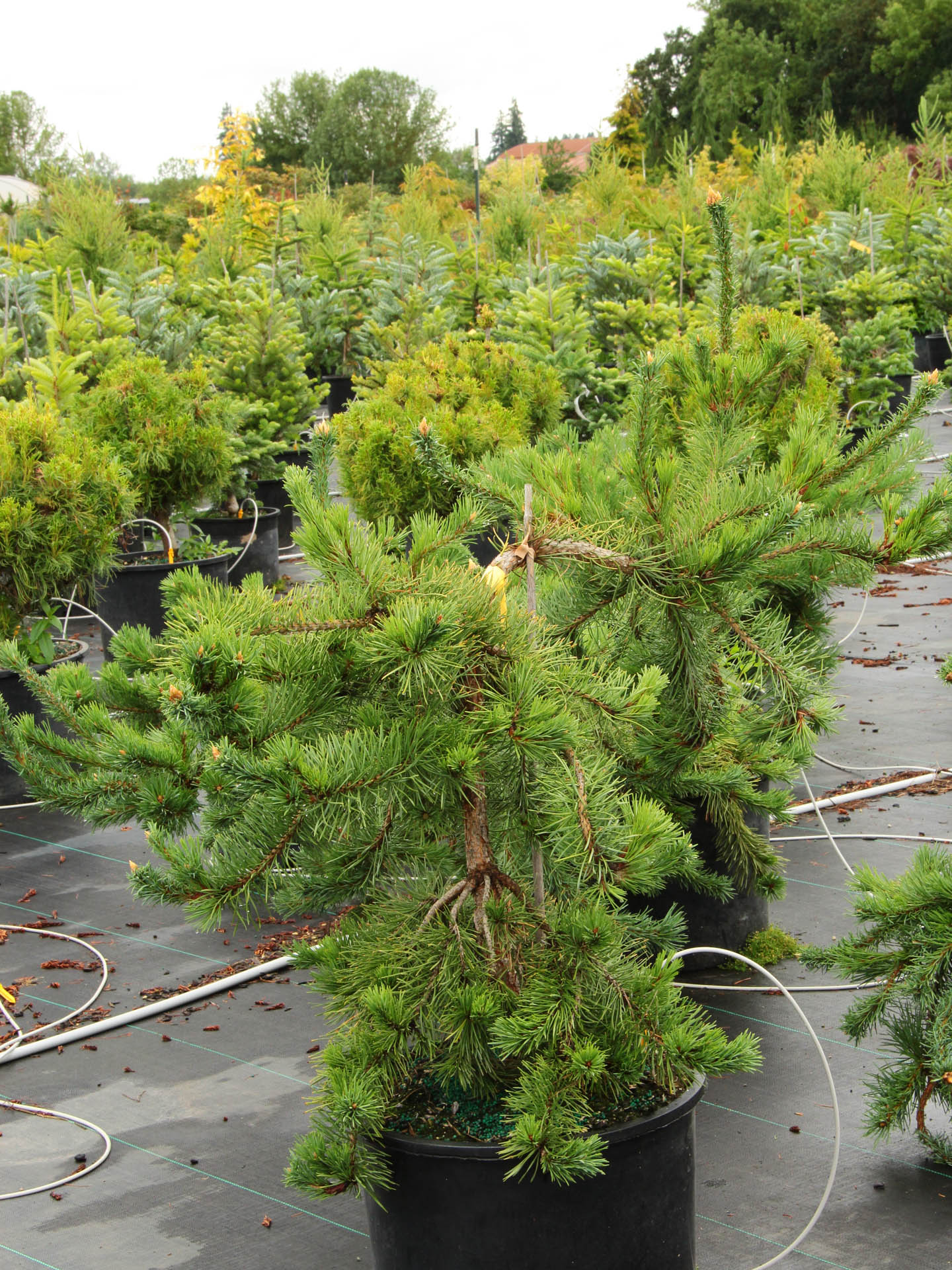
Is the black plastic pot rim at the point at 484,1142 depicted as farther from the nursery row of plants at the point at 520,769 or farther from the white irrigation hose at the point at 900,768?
the white irrigation hose at the point at 900,768

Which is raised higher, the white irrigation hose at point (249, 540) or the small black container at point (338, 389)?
the small black container at point (338, 389)

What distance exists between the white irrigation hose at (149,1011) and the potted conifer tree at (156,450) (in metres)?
3.08

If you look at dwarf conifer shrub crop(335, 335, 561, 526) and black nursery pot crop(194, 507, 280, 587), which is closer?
dwarf conifer shrub crop(335, 335, 561, 526)

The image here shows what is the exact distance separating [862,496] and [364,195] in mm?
30331

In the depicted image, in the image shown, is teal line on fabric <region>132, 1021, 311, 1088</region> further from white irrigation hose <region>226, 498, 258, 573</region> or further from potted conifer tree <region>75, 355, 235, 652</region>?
white irrigation hose <region>226, 498, 258, 573</region>

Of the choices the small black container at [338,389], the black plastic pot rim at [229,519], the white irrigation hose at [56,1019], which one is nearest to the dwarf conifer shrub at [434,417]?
the black plastic pot rim at [229,519]

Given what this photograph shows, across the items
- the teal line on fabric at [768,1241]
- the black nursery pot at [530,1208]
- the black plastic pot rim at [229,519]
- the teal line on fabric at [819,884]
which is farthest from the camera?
the black plastic pot rim at [229,519]

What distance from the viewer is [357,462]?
222 inches

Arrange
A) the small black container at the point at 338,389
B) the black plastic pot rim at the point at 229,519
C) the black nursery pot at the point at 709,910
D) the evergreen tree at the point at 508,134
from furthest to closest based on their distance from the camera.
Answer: the evergreen tree at the point at 508,134, the small black container at the point at 338,389, the black plastic pot rim at the point at 229,519, the black nursery pot at the point at 709,910

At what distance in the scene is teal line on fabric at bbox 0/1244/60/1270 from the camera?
7.20 feet

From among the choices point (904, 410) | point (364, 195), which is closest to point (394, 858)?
point (904, 410)

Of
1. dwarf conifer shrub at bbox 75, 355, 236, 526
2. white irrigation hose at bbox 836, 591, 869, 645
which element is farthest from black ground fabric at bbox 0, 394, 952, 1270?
dwarf conifer shrub at bbox 75, 355, 236, 526

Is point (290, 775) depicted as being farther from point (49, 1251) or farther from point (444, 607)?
point (49, 1251)

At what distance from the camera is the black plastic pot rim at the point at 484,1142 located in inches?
66.0
